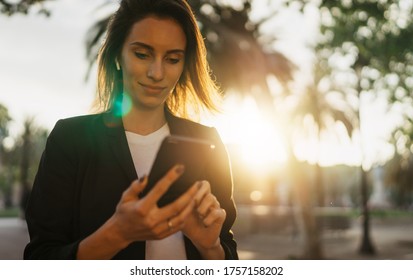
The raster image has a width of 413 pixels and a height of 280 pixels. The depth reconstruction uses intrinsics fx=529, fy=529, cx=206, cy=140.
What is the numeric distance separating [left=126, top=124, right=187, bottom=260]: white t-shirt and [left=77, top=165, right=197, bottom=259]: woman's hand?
42 cm

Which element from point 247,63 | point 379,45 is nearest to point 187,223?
point 247,63

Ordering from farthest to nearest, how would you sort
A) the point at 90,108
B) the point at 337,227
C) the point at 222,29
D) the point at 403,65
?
the point at 337,227, the point at 403,65, the point at 222,29, the point at 90,108

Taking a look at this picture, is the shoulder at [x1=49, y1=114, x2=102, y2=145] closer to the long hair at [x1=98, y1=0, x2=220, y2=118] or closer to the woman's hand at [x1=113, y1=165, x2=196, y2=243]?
the long hair at [x1=98, y1=0, x2=220, y2=118]

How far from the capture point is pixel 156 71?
2057mm

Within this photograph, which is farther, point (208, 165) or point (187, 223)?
point (208, 165)

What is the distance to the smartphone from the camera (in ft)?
5.35

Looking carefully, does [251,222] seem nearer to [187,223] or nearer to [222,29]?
[222,29]

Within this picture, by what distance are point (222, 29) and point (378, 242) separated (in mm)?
16237

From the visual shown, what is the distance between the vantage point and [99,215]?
2.07 metres

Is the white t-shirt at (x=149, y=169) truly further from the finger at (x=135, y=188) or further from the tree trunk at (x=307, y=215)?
the tree trunk at (x=307, y=215)

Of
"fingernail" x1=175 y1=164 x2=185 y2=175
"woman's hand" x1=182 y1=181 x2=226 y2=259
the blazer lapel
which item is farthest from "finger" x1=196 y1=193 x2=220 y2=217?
the blazer lapel

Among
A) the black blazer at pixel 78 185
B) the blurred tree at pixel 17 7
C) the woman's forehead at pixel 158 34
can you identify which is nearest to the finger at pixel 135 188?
the black blazer at pixel 78 185

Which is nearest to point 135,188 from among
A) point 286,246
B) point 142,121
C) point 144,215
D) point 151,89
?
point 144,215

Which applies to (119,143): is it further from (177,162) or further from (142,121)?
(177,162)
